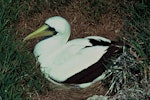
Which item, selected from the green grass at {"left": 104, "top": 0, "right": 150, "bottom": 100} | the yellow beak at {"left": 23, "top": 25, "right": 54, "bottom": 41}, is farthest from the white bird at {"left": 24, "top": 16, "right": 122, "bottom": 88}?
the green grass at {"left": 104, "top": 0, "right": 150, "bottom": 100}

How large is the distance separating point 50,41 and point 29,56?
368 millimetres

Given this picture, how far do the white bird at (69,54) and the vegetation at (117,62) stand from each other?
17 centimetres

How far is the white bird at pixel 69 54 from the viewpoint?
204 inches

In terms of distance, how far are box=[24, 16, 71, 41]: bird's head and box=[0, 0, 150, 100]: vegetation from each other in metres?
→ 0.19

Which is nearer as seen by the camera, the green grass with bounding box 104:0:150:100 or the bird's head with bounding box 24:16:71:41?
the green grass with bounding box 104:0:150:100

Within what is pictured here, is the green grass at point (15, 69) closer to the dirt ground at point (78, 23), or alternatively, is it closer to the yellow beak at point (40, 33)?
the yellow beak at point (40, 33)

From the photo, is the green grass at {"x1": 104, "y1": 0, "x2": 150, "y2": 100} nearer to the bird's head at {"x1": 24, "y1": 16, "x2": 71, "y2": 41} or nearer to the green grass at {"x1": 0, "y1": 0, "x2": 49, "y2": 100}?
the bird's head at {"x1": 24, "y1": 16, "x2": 71, "y2": 41}

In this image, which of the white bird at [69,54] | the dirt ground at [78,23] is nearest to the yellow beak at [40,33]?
the white bird at [69,54]

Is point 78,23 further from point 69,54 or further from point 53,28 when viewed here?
point 69,54

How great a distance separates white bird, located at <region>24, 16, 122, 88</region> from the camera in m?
5.18

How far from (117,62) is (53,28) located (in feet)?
2.82

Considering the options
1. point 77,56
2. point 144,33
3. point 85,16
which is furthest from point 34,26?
point 144,33

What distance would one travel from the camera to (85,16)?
6078mm

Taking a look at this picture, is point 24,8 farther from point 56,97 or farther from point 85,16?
point 56,97
